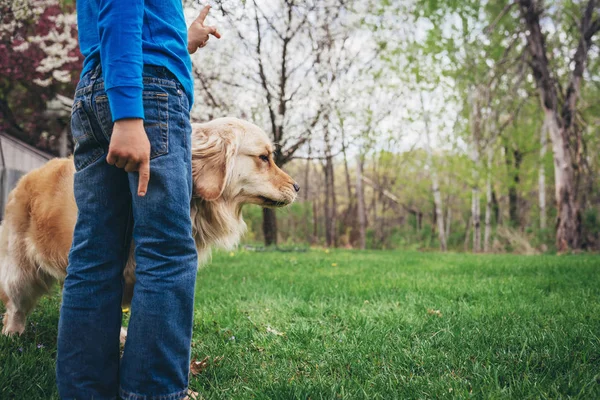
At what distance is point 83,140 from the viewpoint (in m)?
1.46

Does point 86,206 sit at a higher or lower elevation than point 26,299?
higher

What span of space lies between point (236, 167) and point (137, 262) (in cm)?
83

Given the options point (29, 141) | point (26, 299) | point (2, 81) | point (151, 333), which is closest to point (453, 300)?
point (151, 333)

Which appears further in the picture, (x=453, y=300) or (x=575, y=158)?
(x=575, y=158)

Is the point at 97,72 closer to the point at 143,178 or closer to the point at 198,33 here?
the point at 143,178

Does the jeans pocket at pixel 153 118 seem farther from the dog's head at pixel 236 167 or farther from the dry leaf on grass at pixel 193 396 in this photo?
the dry leaf on grass at pixel 193 396

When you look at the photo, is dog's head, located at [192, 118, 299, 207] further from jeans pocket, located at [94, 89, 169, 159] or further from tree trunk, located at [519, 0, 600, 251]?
tree trunk, located at [519, 0, 600, 251]

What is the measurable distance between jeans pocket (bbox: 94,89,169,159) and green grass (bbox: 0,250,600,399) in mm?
978

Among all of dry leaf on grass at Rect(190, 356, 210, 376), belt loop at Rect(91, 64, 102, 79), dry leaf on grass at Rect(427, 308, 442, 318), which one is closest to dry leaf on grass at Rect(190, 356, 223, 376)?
dry leaf on grass at Rect(190, 356, 210, 376)

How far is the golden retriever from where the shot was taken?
1969 millimetres

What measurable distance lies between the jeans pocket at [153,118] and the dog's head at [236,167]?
49 centimetres

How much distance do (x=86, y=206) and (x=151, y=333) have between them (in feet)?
1.63

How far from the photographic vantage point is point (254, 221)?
1881cm

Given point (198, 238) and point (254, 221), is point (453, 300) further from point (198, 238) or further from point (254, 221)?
point (254, 221)
